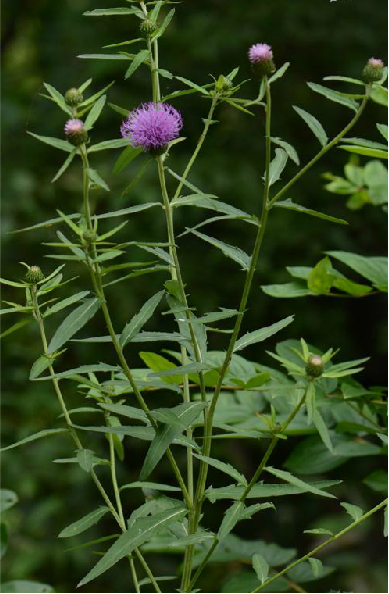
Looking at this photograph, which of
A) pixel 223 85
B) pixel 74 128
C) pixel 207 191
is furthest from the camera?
pixel 207 191

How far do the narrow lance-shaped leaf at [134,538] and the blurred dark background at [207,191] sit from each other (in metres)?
1.76

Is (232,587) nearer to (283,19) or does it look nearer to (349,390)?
(349,390)

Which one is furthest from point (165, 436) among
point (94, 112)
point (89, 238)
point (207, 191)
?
point (207, 191)

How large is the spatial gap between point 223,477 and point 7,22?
1913mm

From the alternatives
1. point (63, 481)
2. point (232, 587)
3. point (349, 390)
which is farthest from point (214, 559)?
point (63, 481)

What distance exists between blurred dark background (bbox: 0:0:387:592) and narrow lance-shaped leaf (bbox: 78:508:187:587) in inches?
69.1

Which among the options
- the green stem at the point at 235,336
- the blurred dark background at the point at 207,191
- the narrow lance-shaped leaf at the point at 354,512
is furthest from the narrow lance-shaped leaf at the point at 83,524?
the blurred dark background at the point at 207,191

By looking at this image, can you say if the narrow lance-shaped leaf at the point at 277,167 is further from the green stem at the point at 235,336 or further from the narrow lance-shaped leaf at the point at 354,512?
the narrow lance-shaped leaf at the point at 354,512

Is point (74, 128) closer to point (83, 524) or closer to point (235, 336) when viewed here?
point (235, 336)

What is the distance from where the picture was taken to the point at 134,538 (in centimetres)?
71

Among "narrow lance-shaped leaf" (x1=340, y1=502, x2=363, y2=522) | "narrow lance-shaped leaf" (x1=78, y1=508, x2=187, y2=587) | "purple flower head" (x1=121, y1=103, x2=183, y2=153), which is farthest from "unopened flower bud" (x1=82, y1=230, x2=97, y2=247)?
"narrow lance-shaped leaf" (x1=340, y1=502, x2=363, y2=522)

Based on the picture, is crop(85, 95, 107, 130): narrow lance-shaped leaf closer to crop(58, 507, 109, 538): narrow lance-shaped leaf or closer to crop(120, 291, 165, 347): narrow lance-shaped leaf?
crop(120, 291, 165, 347): narrow lance-shaped leaf

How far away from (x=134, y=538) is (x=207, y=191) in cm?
206

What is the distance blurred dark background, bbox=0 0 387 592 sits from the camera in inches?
101
